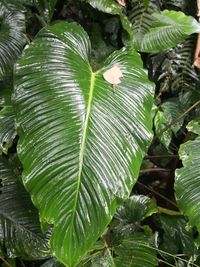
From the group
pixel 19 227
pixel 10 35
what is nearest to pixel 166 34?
pixel 10 35

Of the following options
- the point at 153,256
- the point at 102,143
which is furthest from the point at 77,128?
the point at 153,256

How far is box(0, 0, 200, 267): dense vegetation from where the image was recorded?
104 cm

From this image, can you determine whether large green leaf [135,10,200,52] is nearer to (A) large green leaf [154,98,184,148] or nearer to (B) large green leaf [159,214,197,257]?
(A) large green leaf [154,98,184,148]

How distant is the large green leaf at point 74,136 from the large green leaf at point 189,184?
0.19 m

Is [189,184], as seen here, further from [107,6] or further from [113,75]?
[107,6]

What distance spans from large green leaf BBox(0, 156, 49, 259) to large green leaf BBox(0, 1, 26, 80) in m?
0.36

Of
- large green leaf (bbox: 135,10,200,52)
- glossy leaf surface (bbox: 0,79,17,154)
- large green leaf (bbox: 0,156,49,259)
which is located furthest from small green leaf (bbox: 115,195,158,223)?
large green leaf (bbox: 135,10,200,52)

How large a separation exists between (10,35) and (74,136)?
1.76 feet

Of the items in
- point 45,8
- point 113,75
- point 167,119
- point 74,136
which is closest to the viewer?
point 74,136

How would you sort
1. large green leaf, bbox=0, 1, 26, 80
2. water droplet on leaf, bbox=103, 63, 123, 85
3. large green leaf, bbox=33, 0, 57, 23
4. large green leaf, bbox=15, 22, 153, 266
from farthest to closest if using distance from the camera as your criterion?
large green leaf, bbox=33, 0, 57, 23
large green leaf, bbox=0, 1, 26, 80
water droplet on leaf, bbox=103, 63, 123, 85
large green leaf, bbox=15, 22, 153, 266

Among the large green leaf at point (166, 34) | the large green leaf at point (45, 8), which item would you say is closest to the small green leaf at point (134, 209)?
the large green leaf at point (166, 34)

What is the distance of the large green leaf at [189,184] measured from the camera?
1.23 metres

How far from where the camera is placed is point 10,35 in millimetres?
1434

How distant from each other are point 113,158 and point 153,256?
41 centimetres
